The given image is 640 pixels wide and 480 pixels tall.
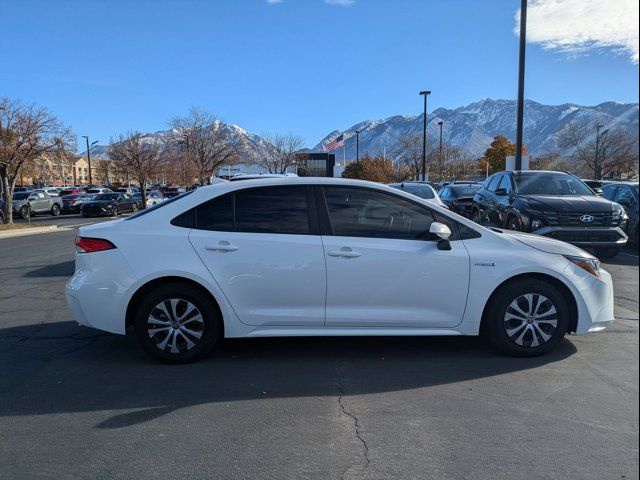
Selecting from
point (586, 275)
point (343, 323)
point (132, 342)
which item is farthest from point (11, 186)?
point (586, 275)

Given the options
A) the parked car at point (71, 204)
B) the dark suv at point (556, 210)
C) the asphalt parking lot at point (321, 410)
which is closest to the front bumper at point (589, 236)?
the dark suv at point (556, 210)

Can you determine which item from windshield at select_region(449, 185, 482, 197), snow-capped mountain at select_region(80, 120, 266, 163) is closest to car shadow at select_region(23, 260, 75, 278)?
windshield at select_region(449, 185, 482, 197)

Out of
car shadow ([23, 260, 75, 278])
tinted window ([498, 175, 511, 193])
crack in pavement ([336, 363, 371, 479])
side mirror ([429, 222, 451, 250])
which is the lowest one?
crack in pavement ([336, 363, 371, 479])

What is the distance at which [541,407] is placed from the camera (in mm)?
3691

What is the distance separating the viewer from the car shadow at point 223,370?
12.9 ft

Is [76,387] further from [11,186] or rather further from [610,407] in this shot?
[11,186]

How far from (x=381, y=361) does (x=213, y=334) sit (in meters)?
1.61

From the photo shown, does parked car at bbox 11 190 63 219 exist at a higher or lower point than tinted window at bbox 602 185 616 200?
lower

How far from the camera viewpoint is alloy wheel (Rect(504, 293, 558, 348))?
4590 mm

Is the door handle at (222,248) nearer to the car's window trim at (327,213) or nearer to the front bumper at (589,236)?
the car's window trim at (327,213)

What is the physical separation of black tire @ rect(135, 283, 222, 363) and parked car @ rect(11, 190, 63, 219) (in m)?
28.4

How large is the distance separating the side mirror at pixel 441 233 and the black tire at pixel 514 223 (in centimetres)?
572

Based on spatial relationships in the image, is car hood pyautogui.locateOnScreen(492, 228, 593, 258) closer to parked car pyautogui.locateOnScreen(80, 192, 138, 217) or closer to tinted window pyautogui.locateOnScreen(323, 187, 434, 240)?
tinted window pyautogui.locateOnScreen(323, 187, 434, 240)

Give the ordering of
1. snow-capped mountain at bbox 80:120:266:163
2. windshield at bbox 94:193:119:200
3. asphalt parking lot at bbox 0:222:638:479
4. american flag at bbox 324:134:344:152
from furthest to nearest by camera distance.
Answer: snow-capped mountain at bbox 80:120:266:163 → american flag at bbox 324:134:344:152 → windshield at bbox 94:193:119:200 → asphalt parking lot at bbox 0:222:638:479
